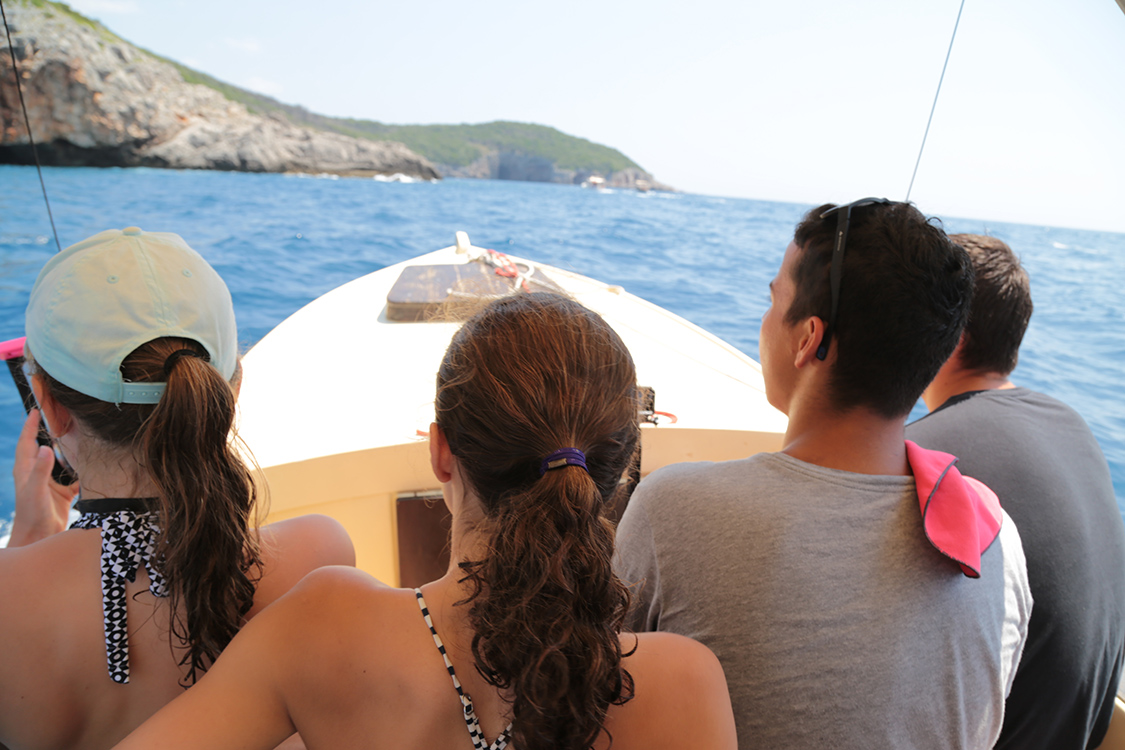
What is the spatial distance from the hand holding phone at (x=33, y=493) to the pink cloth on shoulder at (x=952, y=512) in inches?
43.9

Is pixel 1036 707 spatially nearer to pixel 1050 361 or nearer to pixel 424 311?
pixel 424 311

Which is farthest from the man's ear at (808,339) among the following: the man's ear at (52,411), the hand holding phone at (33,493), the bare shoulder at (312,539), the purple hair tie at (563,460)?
the hand holding phone at (33,493)

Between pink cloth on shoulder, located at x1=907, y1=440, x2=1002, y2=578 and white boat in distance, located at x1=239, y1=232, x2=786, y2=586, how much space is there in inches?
23.5

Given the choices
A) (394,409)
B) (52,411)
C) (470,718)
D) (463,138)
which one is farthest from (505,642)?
(463,138)

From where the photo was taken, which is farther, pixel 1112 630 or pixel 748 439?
pixel 748 439

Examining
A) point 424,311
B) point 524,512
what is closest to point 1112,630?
point 524,512

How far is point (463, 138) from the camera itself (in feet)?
149

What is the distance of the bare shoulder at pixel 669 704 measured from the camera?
1.97 feet

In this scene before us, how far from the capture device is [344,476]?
147 cm

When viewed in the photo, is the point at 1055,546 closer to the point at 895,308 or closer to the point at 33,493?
the point at 895,308

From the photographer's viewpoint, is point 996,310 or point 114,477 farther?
point 996,310

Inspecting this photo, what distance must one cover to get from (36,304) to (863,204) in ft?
3.40

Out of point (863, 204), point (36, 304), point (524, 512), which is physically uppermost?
point (863, 204)

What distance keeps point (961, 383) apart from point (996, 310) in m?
0.16
